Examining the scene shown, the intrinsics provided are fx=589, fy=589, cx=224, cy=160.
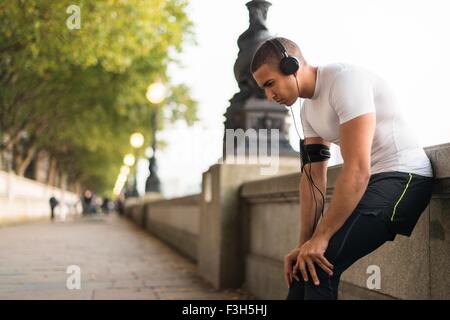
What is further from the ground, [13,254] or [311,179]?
[311,179]

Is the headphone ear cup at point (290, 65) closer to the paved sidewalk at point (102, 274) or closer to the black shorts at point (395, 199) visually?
the black shorts at point (395, 199)

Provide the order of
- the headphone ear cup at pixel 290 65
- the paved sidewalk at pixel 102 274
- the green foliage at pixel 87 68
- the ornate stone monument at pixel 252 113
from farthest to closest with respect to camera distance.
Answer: the green foliage at pixel 87 68, the ornate stone monument at pixel 252 113, the paved sidewalk at pixel 102 274, the headphone ear cup at pixel 290 65

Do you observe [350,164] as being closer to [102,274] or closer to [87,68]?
[102,274]

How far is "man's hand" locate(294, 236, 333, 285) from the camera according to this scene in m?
2.29

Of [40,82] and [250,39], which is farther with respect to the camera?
[40,82]

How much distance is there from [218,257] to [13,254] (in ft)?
16.7

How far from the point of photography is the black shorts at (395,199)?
7.66 feet

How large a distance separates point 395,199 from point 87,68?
80.0 ft

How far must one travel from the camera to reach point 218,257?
22.2 feet

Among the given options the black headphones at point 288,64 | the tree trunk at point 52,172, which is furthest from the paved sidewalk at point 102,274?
the tree trunk at point 52,172

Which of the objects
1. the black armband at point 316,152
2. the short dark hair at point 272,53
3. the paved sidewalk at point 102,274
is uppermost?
the short dark hair at point 272,53

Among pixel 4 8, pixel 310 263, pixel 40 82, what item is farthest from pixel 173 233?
A: pixel 40 82

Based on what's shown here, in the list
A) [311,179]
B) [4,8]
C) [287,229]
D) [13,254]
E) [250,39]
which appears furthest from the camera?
[4,8]
